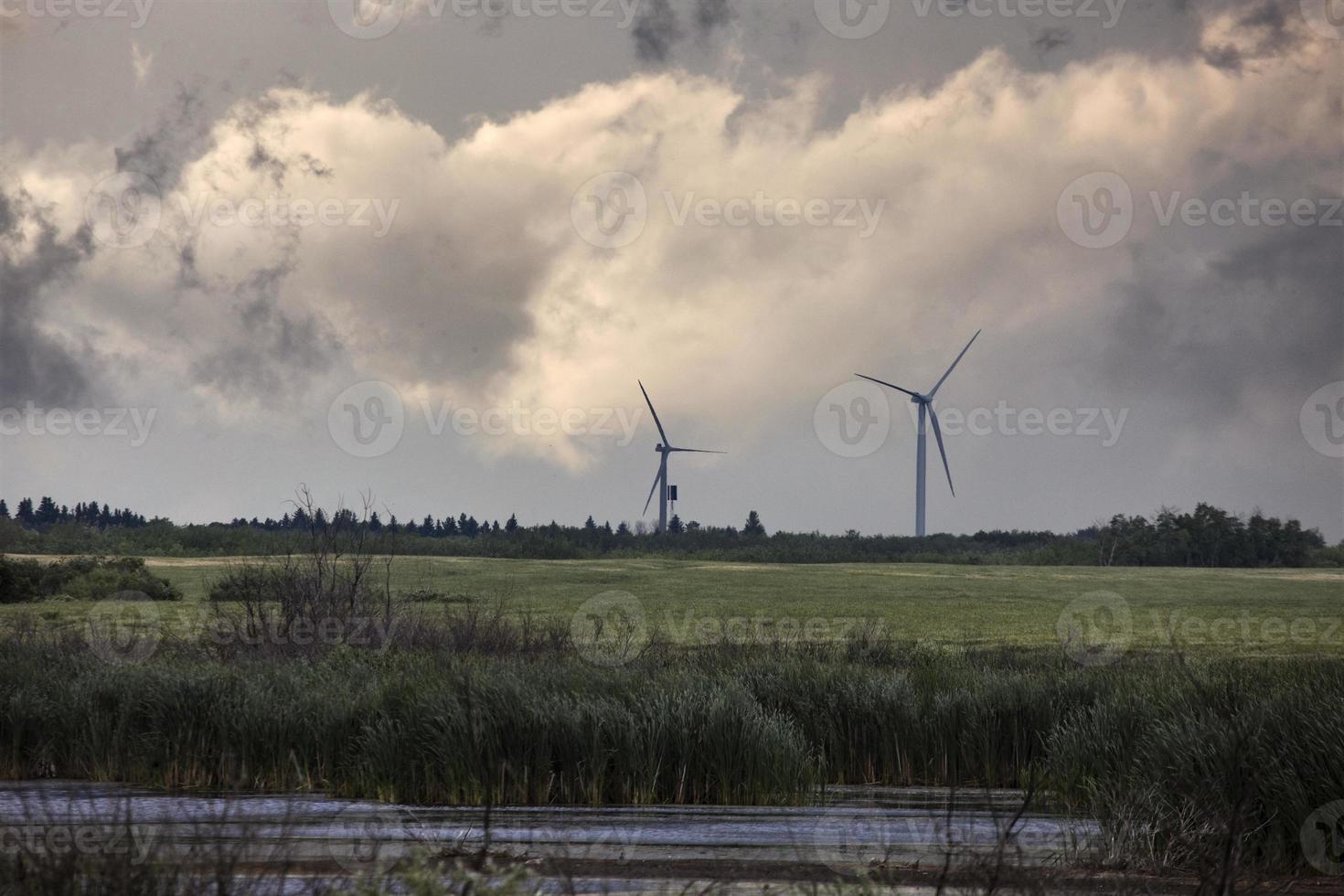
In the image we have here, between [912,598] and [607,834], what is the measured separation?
59678 mm

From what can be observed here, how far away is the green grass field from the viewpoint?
4222cm

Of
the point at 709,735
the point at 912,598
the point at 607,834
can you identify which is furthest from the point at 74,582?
the point at 607,834

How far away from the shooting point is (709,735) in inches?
495

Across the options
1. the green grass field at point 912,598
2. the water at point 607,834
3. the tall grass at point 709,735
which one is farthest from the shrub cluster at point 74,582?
the water at point 607,834

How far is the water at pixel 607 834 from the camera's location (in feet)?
26.5

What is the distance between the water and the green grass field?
17.5m

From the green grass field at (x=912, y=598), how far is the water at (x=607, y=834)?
688 inches

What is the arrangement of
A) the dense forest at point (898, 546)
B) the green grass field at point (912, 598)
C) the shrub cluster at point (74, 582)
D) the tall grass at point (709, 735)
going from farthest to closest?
the dense forest at point (898, 546), the shrub cluster at point (74, 582), the green grass field at point (912, 598), the tall grass at point (709, 735)

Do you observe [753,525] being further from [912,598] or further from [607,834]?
[607,834]

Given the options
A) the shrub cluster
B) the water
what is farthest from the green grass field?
the water

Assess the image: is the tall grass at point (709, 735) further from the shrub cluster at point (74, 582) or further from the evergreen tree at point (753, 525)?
the evergreen tree at point (753, 525)

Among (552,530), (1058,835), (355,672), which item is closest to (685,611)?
(355,672)

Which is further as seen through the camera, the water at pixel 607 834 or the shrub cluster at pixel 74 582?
the shrub cluster at pixel 74 582

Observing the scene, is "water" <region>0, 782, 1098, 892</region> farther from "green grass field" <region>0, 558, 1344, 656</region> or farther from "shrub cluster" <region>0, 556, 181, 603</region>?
"shrub cluster" <region>0, 556, 181, 603</region>
